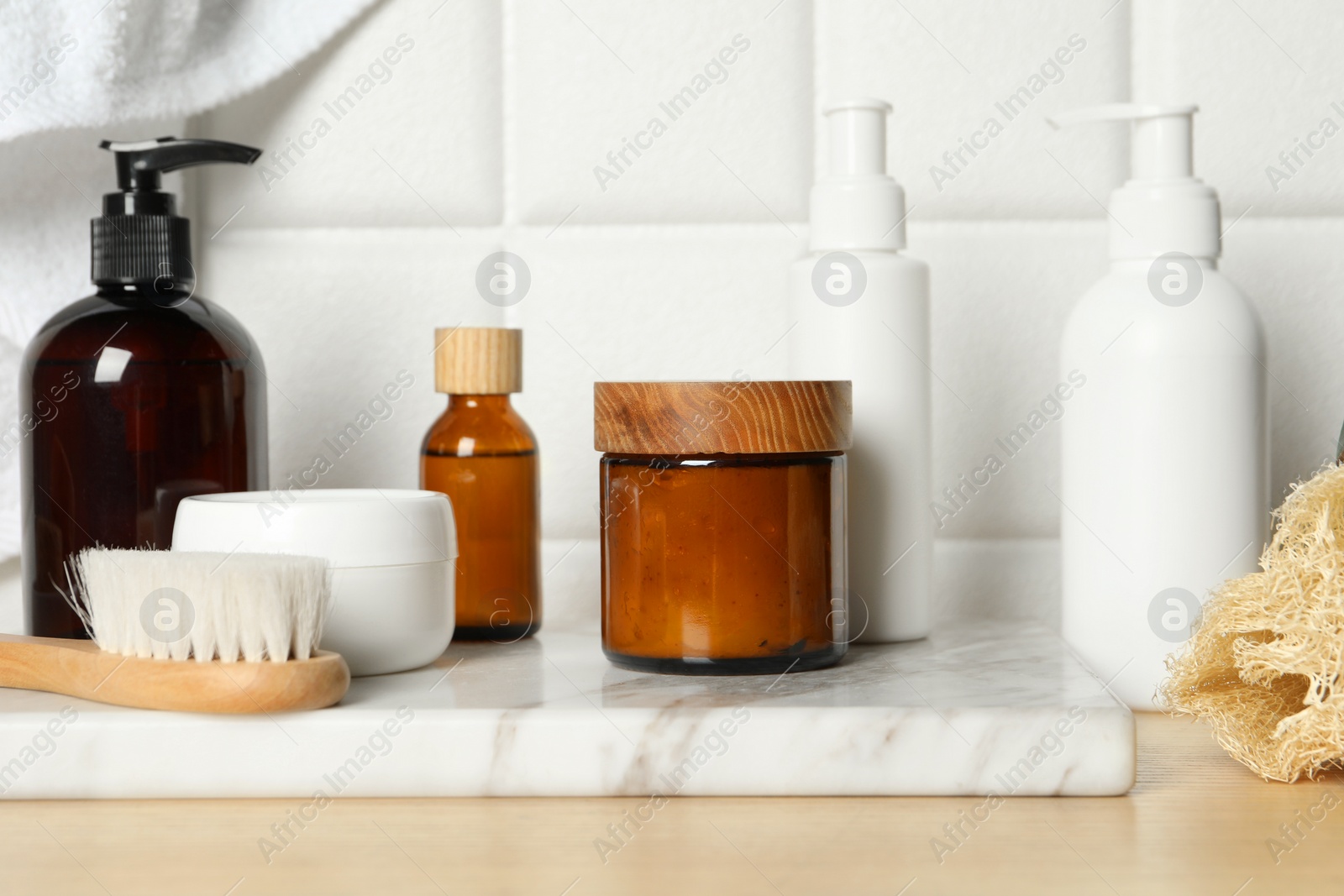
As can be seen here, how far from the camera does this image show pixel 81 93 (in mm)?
606

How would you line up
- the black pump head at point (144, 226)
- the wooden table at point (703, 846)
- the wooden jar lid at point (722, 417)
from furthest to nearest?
the black pump head at point (144, 226) → the wooden jar lid at point (722, 417) → the wooden table at point (703, 846)

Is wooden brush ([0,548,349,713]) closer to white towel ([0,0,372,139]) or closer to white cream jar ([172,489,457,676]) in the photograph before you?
white cream jar ([172,489,457,676])

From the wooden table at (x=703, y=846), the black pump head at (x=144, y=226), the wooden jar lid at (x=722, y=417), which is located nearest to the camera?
the wooden table at (x=703, y=846)

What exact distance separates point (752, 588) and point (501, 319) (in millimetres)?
280

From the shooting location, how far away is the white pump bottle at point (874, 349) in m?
0.56

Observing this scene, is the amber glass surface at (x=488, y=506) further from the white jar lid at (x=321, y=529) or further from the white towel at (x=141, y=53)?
the white towel at (x=141, y=53)

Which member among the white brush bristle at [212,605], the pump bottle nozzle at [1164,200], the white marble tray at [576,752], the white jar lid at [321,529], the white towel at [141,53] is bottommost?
the white marble tray at [576,752]

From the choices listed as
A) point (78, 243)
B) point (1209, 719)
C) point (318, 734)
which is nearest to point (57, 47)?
point (78, 243)

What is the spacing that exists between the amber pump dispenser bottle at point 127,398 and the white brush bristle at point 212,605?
0.42 ft

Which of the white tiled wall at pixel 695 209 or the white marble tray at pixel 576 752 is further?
the white tiled wall at pixel 695 209

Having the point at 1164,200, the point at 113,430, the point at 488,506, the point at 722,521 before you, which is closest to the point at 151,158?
the point at 113,430

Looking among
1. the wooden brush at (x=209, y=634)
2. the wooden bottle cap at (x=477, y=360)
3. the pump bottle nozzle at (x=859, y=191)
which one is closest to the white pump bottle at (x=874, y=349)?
the pump bottle nozzle at (x=859, y=191)

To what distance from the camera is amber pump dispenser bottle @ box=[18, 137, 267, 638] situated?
1.82ft

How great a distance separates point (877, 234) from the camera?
21.8 inches
